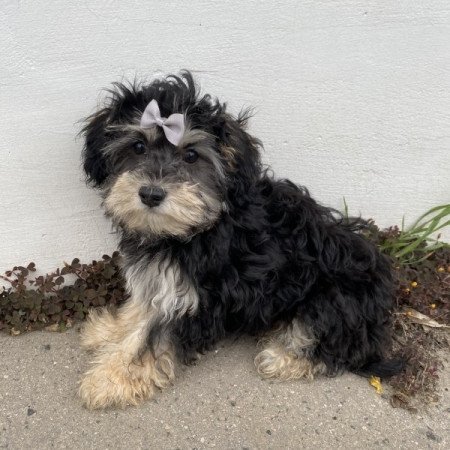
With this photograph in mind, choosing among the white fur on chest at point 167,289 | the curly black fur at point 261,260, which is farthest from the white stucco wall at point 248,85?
the white fur on chest at point 167,289

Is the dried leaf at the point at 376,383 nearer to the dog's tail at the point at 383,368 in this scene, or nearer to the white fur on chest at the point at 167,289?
the dog's tail at the point at 383,368

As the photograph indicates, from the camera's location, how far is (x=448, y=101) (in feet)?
10.5

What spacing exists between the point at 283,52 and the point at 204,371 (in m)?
1.98

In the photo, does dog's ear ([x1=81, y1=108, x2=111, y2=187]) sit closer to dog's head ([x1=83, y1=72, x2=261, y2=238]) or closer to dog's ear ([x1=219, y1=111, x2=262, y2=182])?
dog's head ([x1=83, y1=72, x2=261, y2=238])

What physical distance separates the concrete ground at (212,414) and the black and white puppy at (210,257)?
0.33 ft

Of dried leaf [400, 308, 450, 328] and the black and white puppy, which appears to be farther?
dried leaf [400, 308, 450, 328]

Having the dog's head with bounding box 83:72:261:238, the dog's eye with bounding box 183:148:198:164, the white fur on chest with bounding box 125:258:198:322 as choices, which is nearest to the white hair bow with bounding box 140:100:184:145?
the dog's head with bounding box 83:72:261:238

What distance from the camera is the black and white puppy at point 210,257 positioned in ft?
7.41

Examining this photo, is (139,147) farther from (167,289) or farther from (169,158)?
(167,289)

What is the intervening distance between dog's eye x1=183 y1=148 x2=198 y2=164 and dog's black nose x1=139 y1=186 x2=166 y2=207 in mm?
274

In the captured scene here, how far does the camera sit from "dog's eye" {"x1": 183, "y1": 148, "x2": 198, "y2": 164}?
2.31 meters

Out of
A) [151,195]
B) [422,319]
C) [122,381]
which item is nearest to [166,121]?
[151,195]

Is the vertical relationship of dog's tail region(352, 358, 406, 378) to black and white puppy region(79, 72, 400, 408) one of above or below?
below

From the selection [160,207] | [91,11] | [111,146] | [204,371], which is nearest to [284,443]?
[204,371]
